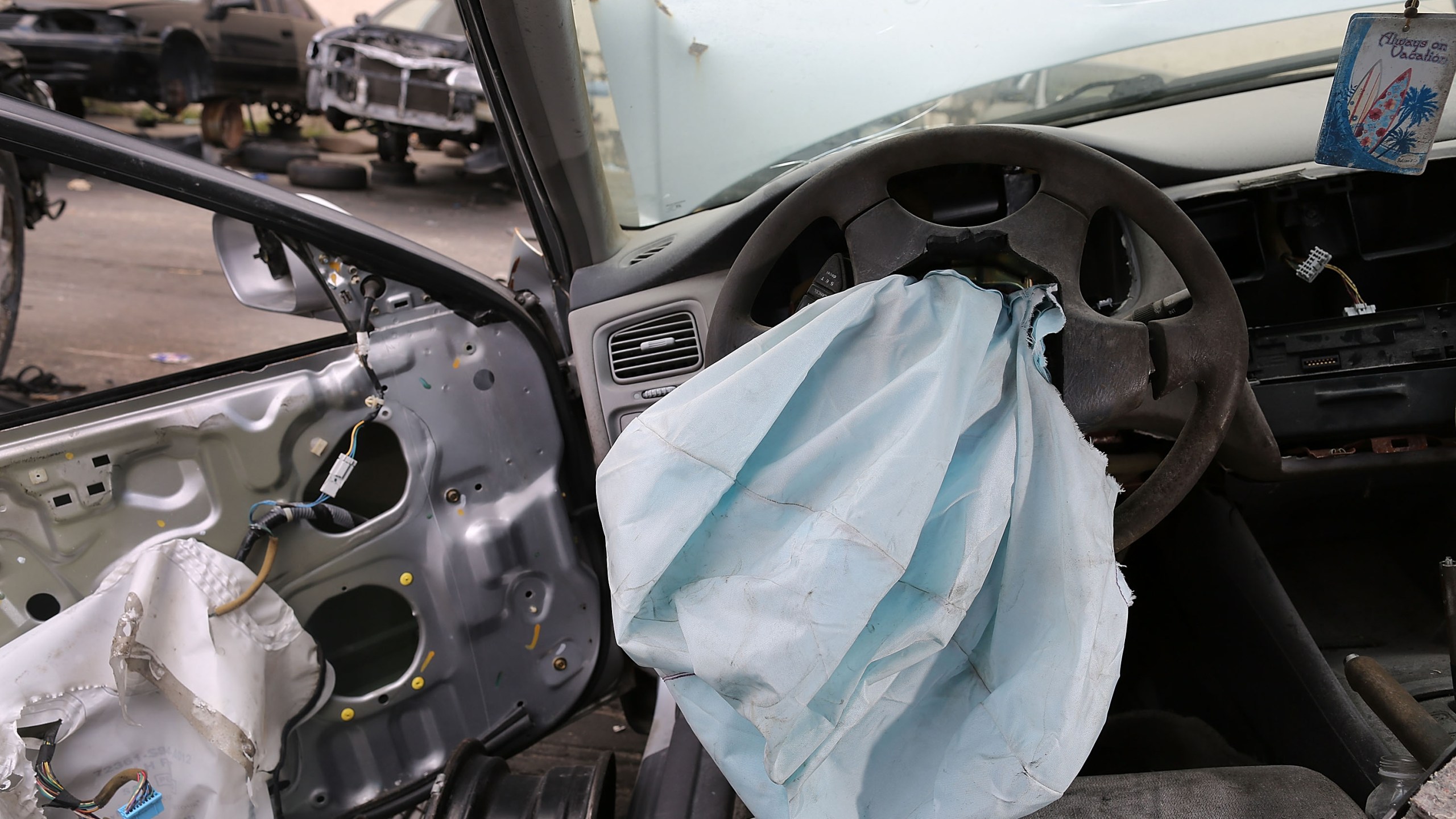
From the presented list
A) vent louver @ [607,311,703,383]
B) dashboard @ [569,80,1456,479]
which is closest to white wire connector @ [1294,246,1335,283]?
dashboard @ [569,80,1456,479]

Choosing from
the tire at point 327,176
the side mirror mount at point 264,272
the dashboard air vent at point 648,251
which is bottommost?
the tire at point 327,176

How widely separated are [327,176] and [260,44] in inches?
64.5

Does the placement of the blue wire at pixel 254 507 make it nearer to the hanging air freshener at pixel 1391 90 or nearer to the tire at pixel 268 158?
the hanging air freshener at pixel 1391 90

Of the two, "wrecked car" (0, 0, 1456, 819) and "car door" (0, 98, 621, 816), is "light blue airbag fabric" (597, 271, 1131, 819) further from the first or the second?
"car door" (0, 98, 621, 816)

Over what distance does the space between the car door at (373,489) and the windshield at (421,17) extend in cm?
593

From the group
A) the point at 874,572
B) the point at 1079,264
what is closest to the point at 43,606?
the point at 874,572

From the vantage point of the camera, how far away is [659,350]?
1.84m

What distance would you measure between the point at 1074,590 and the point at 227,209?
1616 mm

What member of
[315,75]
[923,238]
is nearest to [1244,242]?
[923,238]

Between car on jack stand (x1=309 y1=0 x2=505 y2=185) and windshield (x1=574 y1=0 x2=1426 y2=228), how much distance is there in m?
4.85

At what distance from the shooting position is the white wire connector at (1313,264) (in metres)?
1.77

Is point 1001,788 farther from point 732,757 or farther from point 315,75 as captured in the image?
point 315,75

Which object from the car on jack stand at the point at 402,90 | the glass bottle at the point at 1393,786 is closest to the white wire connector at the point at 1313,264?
the glass bottle at the point at 1393,786

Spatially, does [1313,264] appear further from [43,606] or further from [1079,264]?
[43,606]
